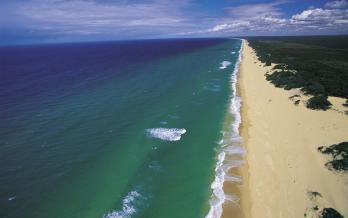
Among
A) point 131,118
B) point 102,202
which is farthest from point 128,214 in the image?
point 131,118

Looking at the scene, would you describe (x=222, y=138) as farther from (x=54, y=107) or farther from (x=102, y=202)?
(x=54, y=107)

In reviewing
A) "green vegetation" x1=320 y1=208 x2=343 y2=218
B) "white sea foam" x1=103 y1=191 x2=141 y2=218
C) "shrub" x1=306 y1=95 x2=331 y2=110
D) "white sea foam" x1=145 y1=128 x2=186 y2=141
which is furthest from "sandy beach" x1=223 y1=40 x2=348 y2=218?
"white sea foam" x1=145 y1=128 x2=186 y2=141

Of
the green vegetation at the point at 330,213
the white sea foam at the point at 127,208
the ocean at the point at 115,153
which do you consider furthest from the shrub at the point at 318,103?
the white sea foam at the point at 127,208

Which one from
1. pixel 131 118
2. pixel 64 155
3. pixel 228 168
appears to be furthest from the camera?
pixel 131 118

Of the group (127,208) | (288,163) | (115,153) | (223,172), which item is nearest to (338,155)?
(288,163)

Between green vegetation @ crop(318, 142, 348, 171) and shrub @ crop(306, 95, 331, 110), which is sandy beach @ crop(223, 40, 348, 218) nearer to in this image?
green vegetation @ crop(318, 142, 348, 171)

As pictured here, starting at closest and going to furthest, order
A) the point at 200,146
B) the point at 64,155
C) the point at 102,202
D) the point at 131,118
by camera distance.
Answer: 1. the point at 102,202
2. the point at 64,155
3. the point at 200,146
4. the point at 131,118

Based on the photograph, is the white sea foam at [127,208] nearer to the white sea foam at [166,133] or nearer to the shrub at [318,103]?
the white sea foam at [166,133]
